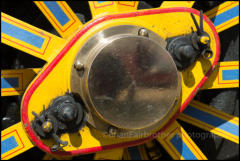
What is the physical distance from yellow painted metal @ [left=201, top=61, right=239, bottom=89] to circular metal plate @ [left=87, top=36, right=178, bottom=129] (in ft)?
0.91

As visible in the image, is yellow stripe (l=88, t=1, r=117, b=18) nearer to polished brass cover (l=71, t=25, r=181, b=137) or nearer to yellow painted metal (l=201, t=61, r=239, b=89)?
polished brass cover (l=71, t=25, r=181, b=137)

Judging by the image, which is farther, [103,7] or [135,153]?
[135,153]

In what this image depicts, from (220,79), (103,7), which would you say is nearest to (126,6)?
(103,7)

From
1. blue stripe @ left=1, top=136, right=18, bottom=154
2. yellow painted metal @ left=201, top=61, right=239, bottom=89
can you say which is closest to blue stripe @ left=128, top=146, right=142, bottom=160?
yellow painted metal @ left=201, top=61, right=239, bottom=89

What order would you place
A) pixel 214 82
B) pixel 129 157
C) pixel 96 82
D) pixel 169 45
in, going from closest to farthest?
pixel 96 82
pixel 169 45
pixel 214 82
pixel 129 157

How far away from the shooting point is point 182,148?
1.20 meters

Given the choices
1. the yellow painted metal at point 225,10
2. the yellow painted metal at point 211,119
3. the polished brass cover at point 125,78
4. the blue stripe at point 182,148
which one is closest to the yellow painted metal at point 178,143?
the blue stripe at point 182,148

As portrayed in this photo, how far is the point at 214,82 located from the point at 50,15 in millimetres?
683

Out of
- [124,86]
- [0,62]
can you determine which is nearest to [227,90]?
[124,86]

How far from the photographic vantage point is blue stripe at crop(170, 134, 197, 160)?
3.88 ft

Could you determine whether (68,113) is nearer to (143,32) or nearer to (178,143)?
(143,32)

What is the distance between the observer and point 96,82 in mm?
889

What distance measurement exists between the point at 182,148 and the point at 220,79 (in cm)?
32

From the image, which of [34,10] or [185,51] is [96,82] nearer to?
[185,51]
